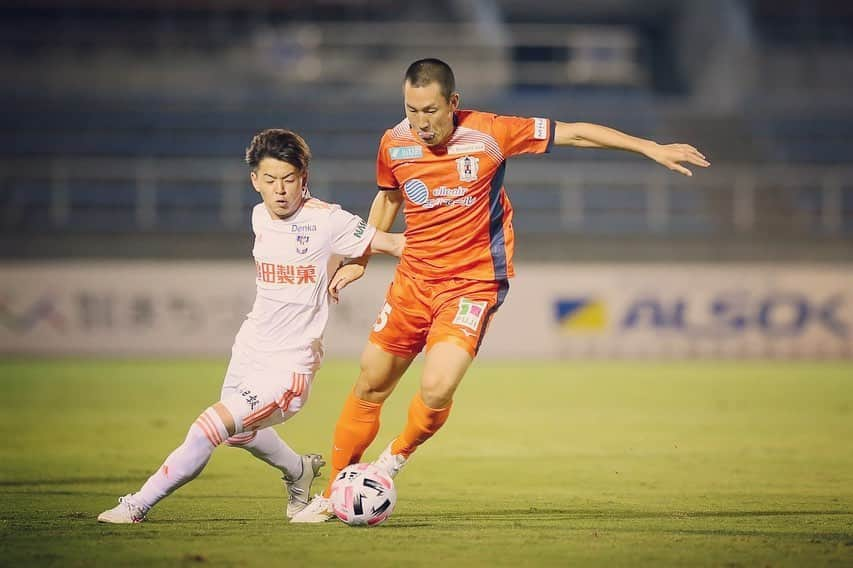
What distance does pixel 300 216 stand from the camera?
6562 millimetres

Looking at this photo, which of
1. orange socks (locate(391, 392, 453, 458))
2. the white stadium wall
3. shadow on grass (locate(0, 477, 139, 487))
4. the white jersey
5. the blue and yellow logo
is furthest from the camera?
the blue and yellow logo

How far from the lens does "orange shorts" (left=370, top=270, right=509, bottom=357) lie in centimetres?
660

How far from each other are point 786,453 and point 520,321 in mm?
10334

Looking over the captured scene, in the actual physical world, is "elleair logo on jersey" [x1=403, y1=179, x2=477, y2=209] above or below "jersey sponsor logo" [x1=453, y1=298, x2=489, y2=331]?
above

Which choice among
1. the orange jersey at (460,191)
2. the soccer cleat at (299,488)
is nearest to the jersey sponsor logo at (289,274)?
the orange jersey at (460,191)

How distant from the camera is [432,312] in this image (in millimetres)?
6734

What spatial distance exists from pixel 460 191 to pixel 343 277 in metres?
0.74

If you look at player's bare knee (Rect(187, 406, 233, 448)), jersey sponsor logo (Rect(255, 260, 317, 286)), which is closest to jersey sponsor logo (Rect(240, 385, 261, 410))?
player's bare knee (Rect(187, 406, 233, 448))

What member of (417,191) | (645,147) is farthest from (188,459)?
(645,147)

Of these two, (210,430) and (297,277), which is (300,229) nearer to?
(297,277)

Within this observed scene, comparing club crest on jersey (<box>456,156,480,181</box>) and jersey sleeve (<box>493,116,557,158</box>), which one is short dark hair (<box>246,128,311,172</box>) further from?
jersey sleeve (<box>493,116,557,158</box>)

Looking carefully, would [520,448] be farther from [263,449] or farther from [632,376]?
[632,376]

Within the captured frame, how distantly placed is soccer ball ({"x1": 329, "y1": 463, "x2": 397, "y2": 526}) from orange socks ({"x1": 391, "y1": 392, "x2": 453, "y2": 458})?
26 cm

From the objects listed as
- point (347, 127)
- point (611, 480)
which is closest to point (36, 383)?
point (611, 480)
